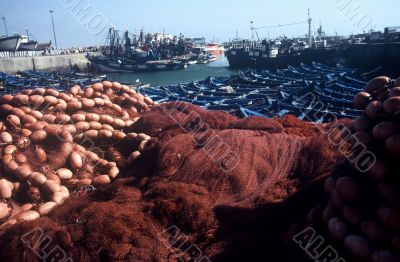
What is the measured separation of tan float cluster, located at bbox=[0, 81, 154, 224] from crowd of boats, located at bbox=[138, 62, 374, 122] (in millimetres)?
4921

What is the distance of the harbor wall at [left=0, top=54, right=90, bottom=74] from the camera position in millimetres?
40812

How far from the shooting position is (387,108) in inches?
155

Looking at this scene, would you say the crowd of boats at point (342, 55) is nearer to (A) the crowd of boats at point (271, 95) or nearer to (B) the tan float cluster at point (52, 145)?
(A) the crowd of boats at point (271, 95)

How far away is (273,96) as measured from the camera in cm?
1529

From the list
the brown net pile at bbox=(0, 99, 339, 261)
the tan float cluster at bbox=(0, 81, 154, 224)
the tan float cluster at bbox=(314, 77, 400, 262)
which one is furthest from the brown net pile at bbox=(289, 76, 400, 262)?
the tan float cluster at bbox=(0, 81, 154, 224)

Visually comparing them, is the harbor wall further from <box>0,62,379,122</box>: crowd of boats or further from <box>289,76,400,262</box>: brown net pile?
<box>289,76,400,262</box>: brown net pile

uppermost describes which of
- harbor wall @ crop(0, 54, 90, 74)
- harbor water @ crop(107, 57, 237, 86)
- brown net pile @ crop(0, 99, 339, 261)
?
harbor wall @ crop(0, 54, 90, 74)

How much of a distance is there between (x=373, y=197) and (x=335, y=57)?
121 feet

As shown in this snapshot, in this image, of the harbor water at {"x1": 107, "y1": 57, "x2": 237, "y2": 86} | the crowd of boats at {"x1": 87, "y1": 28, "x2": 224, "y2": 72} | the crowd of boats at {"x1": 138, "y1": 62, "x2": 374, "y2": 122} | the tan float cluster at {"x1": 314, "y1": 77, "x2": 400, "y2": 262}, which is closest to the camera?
the tan float cluster at {"x1": 314, "y1": 77, "x2": 400, "y2": 262}

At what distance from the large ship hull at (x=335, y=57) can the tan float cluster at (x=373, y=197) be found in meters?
27.9

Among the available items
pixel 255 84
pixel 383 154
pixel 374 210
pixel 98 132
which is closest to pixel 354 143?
pixel 383 154

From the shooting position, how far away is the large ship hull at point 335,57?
29525 millimetres

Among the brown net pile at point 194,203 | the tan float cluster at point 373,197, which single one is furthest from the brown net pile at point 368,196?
the brown net pile at point 194,203

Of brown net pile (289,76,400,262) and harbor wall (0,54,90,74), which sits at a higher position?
harbor wall (0,54,90,74)
